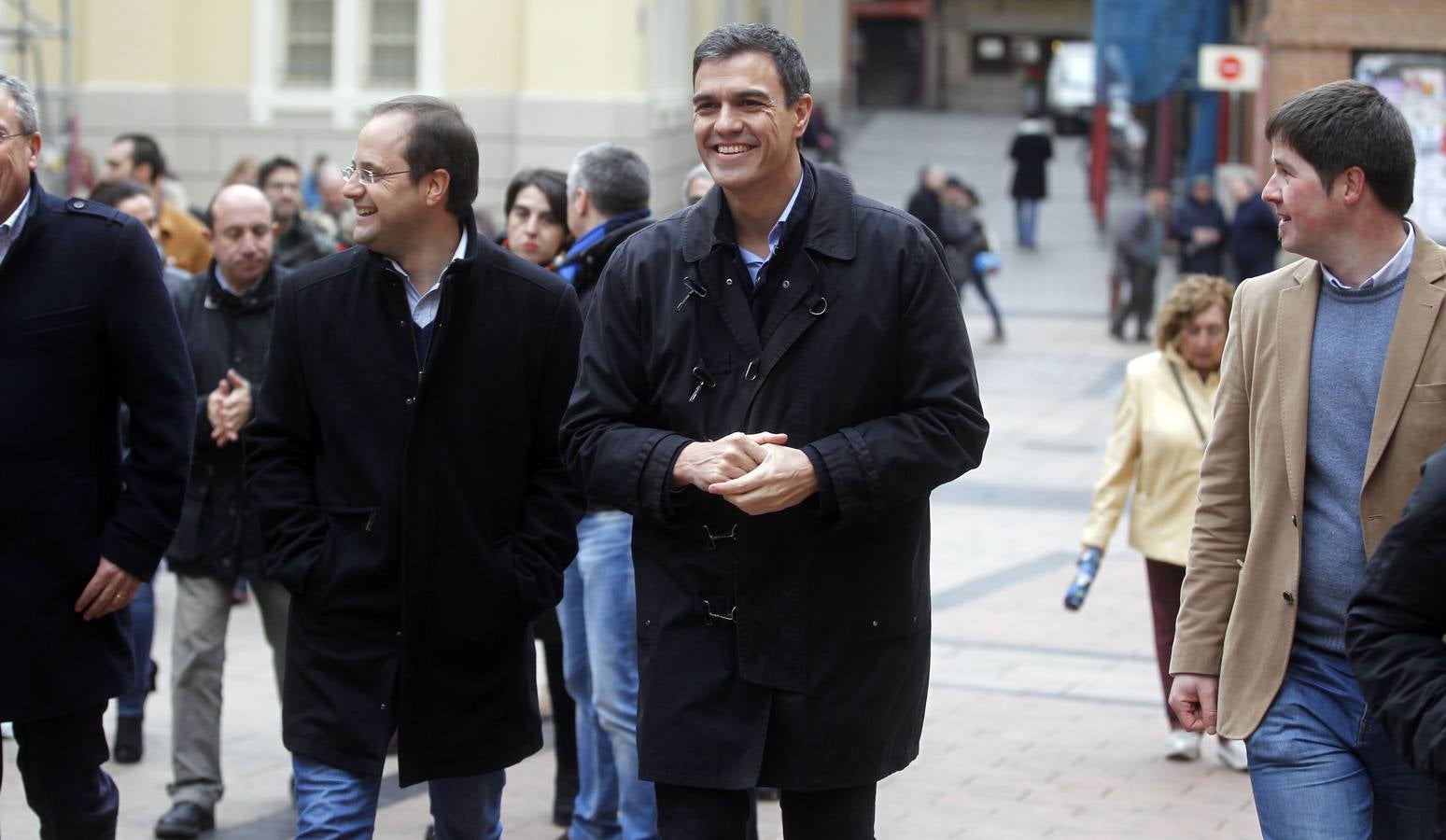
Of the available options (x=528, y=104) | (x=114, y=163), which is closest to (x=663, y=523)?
(x=114, y=163)

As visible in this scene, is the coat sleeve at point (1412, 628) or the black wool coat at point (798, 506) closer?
the coat sleeve at point (1412, 628)

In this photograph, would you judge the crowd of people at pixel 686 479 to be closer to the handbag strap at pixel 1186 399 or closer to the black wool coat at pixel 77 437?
the black wool coat at pixel 77 437

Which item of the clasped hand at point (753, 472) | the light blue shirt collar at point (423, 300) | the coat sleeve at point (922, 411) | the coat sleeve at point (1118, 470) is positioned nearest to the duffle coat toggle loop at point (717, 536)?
the clasped hand at point (753, 472)

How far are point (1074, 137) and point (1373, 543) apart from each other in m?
43.3

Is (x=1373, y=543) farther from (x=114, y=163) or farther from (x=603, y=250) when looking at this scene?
(x=114, y=163)

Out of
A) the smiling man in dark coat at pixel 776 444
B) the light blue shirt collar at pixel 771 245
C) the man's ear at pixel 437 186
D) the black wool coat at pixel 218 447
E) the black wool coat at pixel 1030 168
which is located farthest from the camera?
the black wool coat at pixel 1030 168

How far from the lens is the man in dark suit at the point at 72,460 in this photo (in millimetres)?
4234

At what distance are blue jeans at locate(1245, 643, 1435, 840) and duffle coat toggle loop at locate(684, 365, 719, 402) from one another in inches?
45.7

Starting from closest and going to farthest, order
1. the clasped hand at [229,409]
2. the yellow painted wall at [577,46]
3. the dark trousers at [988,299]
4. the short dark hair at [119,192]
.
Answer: the clasped hand at [229,409]
the short dark hair at [119,192]
the dark trousers at [988,299]
the yellow painted wall at [577,46]

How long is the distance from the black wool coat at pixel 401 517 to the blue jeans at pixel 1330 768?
1.56 m

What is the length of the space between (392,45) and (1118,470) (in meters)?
18.8

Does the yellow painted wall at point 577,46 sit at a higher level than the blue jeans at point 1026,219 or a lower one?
higher

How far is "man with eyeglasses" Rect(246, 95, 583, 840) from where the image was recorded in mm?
4121

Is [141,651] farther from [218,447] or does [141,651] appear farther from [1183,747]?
[1183,747]
